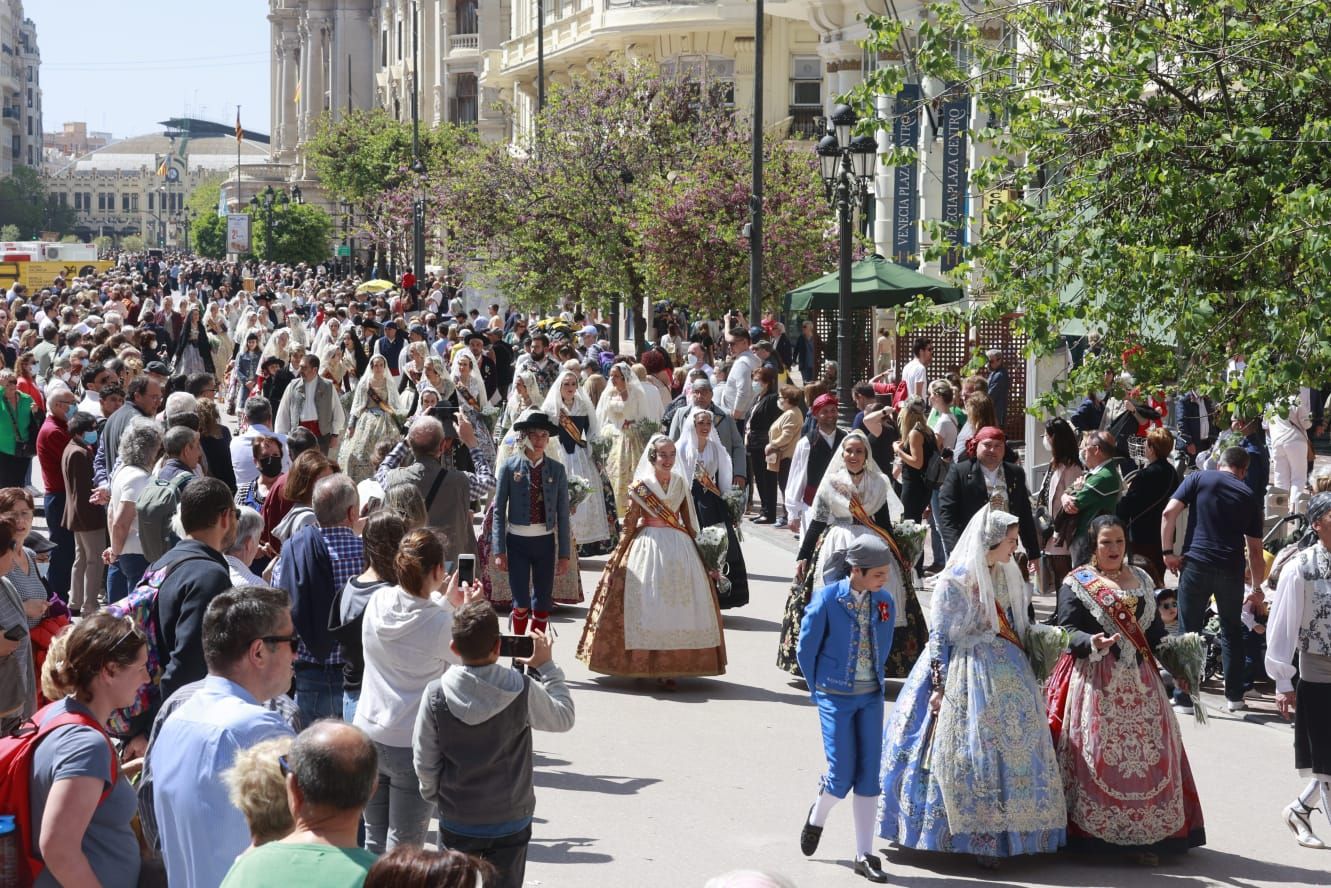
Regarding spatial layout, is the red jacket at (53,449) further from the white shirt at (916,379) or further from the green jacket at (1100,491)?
the white shirt at (916,379)

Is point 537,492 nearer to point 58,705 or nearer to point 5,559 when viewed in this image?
point 5,559

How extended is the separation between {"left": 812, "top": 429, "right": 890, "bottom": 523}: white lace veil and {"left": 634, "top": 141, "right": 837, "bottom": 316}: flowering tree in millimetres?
17609

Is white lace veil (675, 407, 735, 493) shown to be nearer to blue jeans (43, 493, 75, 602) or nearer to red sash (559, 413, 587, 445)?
red sash (559, 413, 587, 445)

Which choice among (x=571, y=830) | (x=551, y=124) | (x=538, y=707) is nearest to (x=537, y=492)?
(x=571, y=830)

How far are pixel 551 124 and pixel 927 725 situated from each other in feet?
97.7

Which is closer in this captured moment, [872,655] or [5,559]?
[5,559]

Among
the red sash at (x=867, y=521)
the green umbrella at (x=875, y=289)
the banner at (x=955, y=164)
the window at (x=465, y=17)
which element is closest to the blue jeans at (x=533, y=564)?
the red sash at (x=867, y=521)

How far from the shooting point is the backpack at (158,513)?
9.63 m

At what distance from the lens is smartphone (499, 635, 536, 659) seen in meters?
6.06

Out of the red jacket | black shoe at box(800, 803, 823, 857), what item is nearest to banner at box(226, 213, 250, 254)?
the red jacket

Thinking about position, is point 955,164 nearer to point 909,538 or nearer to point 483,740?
point 909,538

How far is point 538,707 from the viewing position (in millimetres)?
6160

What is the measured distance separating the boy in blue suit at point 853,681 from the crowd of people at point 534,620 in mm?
14

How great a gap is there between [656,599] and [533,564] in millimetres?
948
